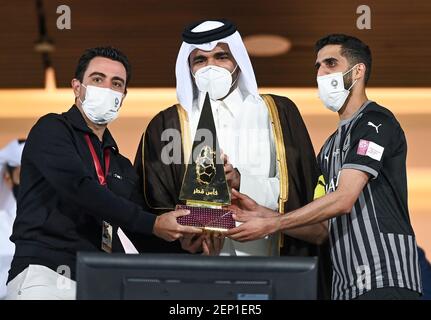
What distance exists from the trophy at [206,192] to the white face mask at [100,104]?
36cm

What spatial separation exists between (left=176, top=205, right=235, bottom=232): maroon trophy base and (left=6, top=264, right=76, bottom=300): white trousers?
42 centimetres

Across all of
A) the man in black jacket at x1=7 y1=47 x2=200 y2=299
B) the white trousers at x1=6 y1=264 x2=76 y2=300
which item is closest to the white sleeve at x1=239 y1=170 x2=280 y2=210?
the man in black jacket at x1=7 y1=47 x2=200 y2=299

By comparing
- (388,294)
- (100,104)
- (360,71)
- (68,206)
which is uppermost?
(360,71)

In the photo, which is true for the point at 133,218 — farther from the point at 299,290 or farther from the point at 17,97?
the point at 17,97

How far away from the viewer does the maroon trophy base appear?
3.48 metres

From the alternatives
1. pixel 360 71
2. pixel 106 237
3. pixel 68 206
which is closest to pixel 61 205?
pixel 68 206

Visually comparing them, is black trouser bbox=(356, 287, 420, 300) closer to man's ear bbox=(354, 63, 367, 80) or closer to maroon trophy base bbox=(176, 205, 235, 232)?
maroon trophy base bbox=(176, 205, 235, 232)

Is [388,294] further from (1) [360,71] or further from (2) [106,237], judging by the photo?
(2) [106,237]

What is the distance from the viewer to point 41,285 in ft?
10.9

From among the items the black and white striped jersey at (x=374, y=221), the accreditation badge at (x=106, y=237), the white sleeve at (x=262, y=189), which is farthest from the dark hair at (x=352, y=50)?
the accreditation badge at (x=106, y=237)

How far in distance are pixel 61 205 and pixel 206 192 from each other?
47 cm

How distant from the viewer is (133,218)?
341 cm

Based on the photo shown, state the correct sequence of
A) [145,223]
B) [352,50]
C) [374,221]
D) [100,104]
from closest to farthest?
[145,223] < [374,221] < [100,104] < [352,50]

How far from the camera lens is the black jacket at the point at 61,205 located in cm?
338
